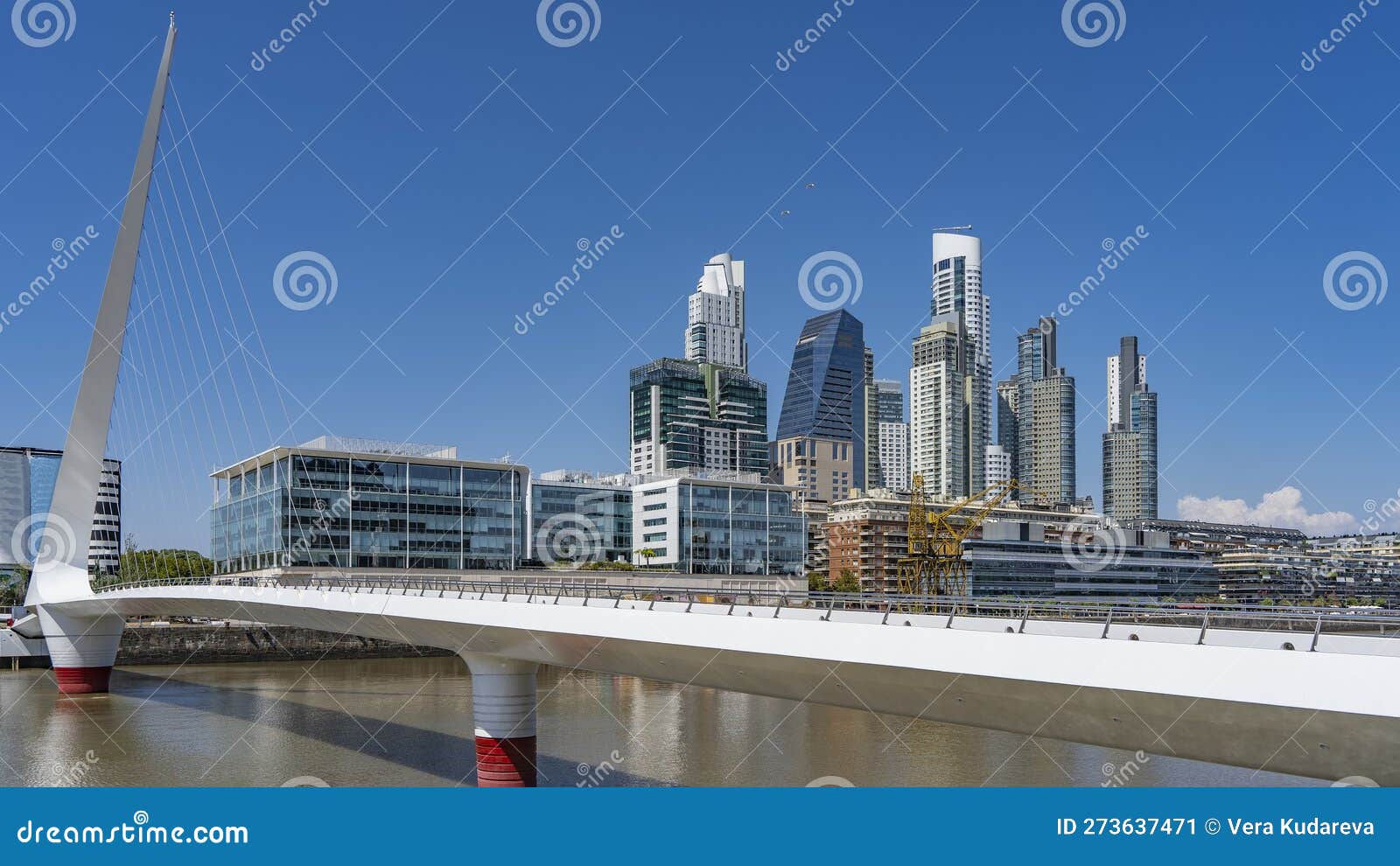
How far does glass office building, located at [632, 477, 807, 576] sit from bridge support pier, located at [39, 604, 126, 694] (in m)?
38.0

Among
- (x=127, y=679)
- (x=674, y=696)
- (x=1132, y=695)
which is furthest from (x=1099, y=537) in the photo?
(x=1132, y=695)

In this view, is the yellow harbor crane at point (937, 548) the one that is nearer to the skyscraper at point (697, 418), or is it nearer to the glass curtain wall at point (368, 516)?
the glass curtain wall at point (368, 516)

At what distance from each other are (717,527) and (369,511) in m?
24.1

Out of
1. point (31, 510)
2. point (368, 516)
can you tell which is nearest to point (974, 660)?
point (368, 516)

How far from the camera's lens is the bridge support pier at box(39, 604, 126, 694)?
41.8 m

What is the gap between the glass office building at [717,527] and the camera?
76.8 meters

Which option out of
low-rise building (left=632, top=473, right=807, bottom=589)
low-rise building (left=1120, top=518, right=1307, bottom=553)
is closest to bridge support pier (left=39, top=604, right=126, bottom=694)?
low-rise building (left=632, top=473, right=807, bottom=589)

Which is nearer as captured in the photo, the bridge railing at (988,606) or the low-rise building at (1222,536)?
the bridge railing at (988,606)

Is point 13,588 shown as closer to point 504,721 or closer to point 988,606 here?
point 504,721

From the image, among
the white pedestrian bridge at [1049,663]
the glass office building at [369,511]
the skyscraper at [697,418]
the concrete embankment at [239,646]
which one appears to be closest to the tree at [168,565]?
the glass office building at [369,511]

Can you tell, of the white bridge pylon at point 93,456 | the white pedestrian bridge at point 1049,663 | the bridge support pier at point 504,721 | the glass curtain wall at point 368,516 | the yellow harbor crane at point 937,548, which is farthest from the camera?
the yellow harbor crane at point 937,548

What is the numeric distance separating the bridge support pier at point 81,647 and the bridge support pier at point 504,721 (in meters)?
27.2

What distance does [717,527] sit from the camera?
258 feet

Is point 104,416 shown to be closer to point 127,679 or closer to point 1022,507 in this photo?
point 127,679
